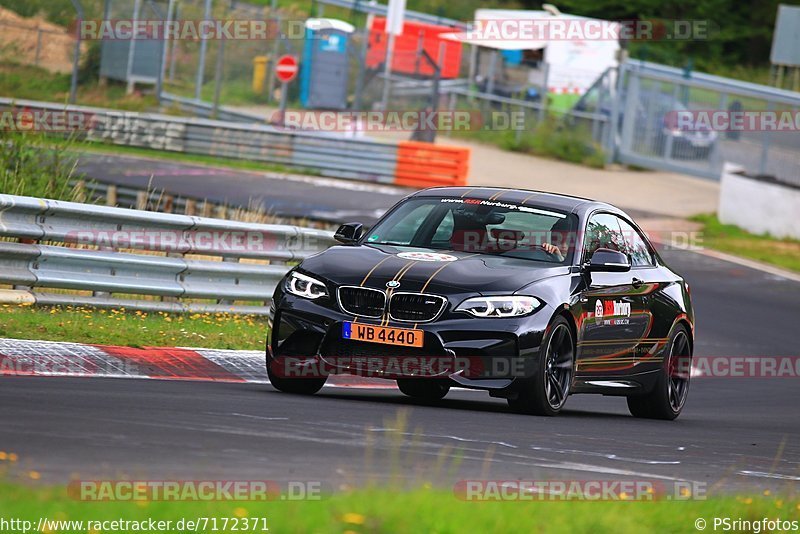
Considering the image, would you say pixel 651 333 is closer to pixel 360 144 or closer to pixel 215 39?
pixel 360 144

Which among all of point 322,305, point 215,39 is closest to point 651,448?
point 322,305

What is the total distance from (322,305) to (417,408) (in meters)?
0.89

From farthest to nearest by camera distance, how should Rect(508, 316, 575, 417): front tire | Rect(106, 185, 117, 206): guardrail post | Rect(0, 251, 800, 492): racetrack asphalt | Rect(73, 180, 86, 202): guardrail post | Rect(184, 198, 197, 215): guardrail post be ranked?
Rect(106, 185, 117, 206): guardrail post < Rect(184, 198, 197, 215): guardrail post < Rect(73, 180, 86, 202): guardrail post < Rect(508, 316, 575, 417): front tire < Rect(0, 251, 800, 492): racetrack asphalt

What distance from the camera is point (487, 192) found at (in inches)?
419

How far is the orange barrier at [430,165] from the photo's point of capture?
28.9 meters

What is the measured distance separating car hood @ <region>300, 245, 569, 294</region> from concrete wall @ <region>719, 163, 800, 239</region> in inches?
686

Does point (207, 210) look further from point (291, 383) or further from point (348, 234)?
point (291, 383)

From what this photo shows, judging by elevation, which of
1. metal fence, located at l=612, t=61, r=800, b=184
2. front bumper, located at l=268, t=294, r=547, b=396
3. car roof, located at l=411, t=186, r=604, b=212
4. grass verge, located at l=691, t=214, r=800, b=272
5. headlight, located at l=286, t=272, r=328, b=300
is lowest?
grass verge, located at l=691, t=214, r=800, b=272

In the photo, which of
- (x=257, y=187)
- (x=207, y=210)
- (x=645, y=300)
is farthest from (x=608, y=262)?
(x=257, y=187)

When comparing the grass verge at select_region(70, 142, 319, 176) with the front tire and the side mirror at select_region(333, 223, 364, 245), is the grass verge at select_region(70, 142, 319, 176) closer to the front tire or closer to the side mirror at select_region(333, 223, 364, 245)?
the side mirror at select_region(333, 223, 364, 245)

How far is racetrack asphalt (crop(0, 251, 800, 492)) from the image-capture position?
6.14 meters

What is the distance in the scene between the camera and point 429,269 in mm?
9242

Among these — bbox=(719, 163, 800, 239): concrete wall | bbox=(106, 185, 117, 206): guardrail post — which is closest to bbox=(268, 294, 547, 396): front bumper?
bbox=(106, 185, 117, 206): guardrail post

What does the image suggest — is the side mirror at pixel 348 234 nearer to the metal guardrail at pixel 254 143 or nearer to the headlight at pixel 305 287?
the headlight at pixel 305 287
